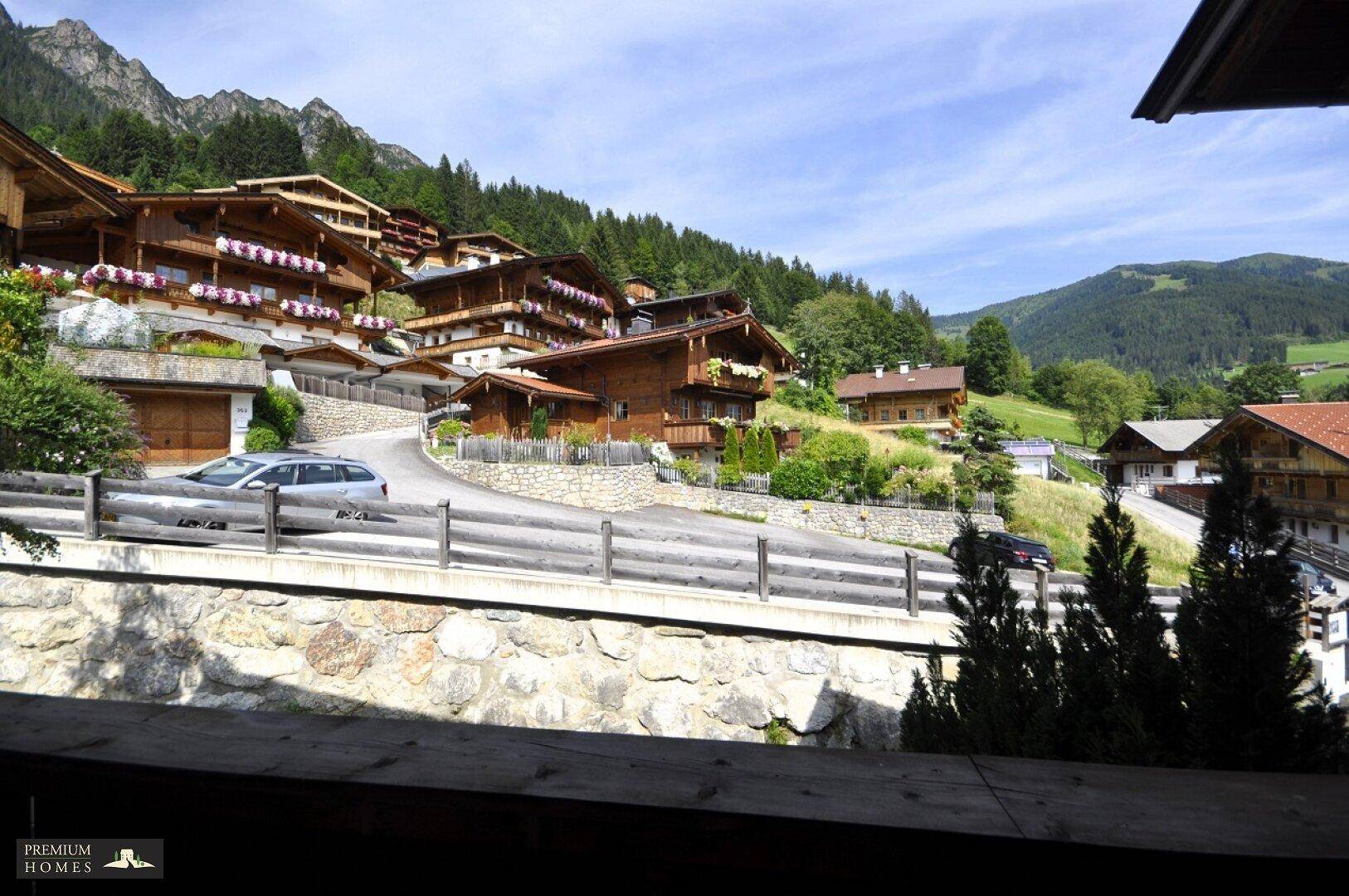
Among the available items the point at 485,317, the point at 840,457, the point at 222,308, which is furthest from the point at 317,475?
the point at 485,317

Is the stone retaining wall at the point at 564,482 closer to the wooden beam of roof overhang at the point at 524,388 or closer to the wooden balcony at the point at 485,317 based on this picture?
the wooden beam of roof overhang at the point at 524,388

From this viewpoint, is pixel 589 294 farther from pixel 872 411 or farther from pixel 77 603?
pixel 77 603

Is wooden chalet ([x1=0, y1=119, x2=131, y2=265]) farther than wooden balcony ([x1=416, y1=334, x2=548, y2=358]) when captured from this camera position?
No

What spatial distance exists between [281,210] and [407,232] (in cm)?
4763

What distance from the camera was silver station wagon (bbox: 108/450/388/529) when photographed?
10.7 meters

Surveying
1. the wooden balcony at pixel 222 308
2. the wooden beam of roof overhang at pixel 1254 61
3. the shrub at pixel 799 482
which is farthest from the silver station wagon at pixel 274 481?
the wooden balcony at pixel 222 308

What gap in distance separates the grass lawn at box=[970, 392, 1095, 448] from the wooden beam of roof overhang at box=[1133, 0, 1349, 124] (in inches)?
2836

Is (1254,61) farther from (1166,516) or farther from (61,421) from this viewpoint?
(1166,516)

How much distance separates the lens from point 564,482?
2261cm

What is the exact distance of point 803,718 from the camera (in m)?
8.12

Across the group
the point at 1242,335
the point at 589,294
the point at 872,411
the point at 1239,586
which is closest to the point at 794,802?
the point at 1239,586

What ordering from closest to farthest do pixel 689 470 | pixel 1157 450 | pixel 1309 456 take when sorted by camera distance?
pixel 689 470 → pixel 1309 456 → pixel 1157 450

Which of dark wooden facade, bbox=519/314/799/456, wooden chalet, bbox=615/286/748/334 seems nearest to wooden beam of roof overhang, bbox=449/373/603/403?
dark wooden facade, bbox=519/314/799/456

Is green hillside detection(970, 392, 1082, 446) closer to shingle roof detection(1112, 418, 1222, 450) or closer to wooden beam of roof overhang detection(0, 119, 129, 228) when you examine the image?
shingle roof detection(1112, 418, 1222, 450)
